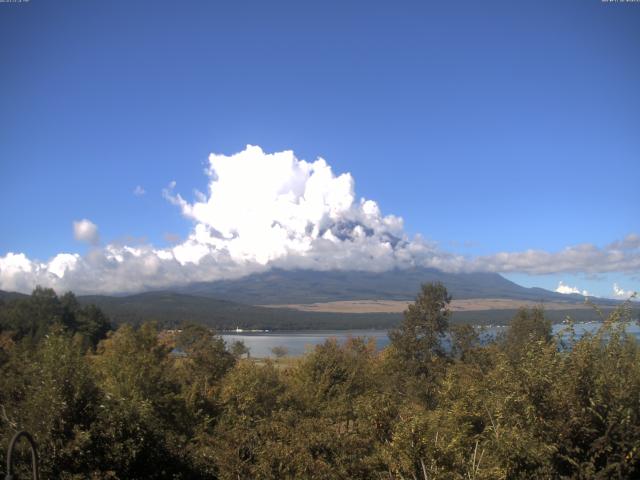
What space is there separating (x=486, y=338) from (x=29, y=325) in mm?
76958

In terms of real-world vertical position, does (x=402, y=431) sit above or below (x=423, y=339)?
above

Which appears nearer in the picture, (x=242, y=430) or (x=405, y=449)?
(x=405, y=449)

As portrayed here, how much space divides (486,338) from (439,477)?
4322 cm

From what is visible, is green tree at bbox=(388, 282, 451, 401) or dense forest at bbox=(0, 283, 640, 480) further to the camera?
green tree at bbox=(388, 282, 451, 401)

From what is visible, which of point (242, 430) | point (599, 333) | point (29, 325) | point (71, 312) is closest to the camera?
point (599, 333)

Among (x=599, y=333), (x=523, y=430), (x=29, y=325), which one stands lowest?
(x=29, y=325)

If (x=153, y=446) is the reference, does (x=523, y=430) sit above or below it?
above

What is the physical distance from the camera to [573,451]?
10727 millimetres

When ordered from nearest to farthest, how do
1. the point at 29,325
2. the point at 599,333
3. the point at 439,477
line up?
the point at 439,477 → the point at 599,333 → the point at 29,325

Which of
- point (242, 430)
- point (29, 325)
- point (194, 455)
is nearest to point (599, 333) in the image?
point (242, 430)

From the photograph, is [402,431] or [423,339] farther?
[423,339]

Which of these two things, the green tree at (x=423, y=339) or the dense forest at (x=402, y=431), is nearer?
the dense forest at (x=402, y=431)

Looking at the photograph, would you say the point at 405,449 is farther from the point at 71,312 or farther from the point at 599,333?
the point at 71,312

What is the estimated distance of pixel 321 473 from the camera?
1270 centimetres
